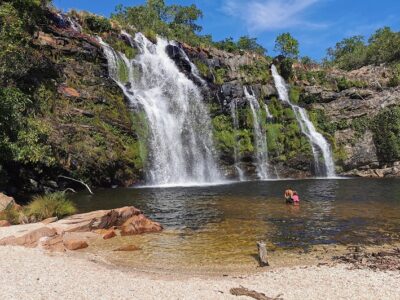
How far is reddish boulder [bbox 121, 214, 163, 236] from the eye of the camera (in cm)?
1658

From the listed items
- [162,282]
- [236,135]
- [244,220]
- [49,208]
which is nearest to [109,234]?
[49,208]

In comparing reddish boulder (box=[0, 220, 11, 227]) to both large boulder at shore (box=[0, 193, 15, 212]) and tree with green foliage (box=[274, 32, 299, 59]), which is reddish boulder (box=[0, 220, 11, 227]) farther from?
tree with green foliage (box=[274, 32, 299, 59])

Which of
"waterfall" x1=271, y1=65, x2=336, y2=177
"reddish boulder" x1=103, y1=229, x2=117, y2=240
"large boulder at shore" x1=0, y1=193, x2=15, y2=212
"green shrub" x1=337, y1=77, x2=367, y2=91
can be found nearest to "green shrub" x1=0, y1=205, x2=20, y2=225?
"large boulder at shore" x1=0, y1=193, x2=15, y2=212

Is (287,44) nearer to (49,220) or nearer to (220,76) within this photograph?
(220,76)

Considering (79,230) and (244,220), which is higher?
(79,230)

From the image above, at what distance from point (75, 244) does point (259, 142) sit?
36.1 metres

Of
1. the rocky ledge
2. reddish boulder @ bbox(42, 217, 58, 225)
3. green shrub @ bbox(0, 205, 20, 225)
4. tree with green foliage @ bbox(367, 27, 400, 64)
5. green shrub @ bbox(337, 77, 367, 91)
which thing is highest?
tree with green foliage @ bbox(367, 27, 400, 64)

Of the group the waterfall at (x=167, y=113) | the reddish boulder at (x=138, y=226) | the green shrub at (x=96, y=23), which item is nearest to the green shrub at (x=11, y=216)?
the reddish boulder at (x=138, y=226)

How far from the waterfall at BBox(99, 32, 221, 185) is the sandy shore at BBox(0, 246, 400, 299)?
90.1 feet

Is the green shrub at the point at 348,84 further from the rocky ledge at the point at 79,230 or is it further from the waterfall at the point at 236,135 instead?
the rocky ledge at the point at 79,230

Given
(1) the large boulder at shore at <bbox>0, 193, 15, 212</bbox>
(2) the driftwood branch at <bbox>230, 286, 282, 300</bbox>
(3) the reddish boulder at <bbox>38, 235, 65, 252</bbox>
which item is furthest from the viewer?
(1) the large boulder at shore at <bbox>0, 193, 15, 212</bbox>

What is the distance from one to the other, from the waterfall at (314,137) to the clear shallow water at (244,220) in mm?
17445

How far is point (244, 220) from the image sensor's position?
19391 millimetres

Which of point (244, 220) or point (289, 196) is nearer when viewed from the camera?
point (244, 220)
